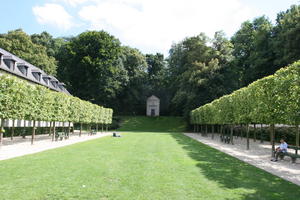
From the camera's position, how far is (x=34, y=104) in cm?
2178

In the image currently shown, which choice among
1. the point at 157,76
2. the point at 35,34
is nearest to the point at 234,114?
the point at 157,76

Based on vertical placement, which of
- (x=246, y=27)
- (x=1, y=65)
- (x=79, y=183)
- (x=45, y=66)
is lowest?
(x=79, y=183)

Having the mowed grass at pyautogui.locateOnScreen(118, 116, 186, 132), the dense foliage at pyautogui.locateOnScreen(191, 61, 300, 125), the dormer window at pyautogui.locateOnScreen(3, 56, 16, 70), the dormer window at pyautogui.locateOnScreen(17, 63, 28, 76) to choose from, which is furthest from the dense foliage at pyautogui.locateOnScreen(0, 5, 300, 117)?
the dense foliage at pyautogui.locateOnScreen(191, 61, 300, 125)

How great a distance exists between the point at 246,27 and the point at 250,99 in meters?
44.1

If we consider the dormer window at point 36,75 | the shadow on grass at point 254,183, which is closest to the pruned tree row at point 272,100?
the shadow on grass at point 254,183

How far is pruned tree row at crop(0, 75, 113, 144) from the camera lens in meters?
17.8

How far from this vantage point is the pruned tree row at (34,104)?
17766 millimetres

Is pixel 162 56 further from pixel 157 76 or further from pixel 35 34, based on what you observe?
pixel 35 34

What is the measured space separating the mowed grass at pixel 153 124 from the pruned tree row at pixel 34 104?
24148 millimetres

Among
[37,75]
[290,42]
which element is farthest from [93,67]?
[290,42]

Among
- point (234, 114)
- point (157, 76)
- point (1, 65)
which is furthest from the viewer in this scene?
point (157, 76)

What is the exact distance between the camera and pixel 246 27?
60.4 meters

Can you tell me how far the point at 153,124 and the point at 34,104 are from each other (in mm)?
41739

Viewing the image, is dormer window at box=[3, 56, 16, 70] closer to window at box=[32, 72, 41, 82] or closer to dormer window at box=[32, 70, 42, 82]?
dormer window at box=[32, 70, 42, 82]
